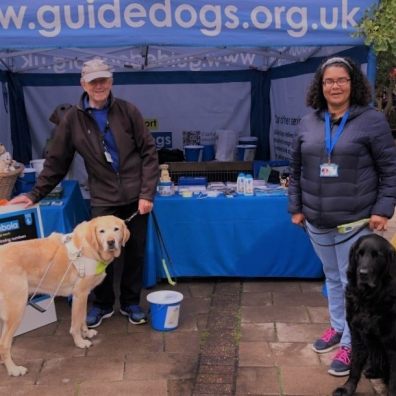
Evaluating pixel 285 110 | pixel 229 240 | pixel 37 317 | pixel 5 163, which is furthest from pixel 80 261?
pixel 285 110

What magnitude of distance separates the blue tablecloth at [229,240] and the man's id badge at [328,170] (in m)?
1.55

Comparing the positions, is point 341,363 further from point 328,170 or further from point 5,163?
point 5,163

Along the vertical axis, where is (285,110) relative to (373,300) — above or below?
above

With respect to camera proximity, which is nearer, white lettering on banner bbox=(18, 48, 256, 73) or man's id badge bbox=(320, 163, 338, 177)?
man's id badge bbox=(320, 163, 338, 177)

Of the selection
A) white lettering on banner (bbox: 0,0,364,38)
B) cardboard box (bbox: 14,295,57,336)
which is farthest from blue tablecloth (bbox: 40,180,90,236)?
white lettering on banner (bbox: 0,0,364,38)

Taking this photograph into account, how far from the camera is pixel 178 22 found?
3.86 m

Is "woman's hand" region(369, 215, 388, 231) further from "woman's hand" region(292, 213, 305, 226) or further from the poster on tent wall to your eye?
the poster on tent wall

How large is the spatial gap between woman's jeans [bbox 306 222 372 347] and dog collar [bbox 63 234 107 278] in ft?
4.63

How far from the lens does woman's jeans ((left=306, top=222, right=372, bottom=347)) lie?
304 centimetres

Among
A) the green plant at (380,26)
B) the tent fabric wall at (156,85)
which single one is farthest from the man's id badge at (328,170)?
the tent fabric wall at (156,85)

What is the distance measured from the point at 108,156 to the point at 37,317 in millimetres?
1345

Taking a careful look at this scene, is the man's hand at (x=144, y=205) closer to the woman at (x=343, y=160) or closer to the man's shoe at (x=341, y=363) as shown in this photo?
the woman at (x=343, y=160)

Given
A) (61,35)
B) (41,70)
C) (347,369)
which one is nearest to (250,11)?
(61,35)

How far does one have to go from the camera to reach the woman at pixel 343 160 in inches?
112
